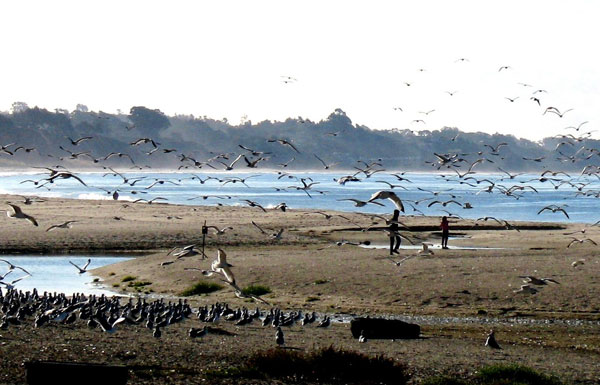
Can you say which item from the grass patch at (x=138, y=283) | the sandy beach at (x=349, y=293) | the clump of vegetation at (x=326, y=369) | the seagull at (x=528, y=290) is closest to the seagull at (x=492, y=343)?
the sandy beach at (x=349, y=293)

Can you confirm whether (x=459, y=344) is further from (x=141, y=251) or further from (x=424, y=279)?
(x=141, y=251)

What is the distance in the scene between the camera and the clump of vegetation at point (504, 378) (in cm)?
1667

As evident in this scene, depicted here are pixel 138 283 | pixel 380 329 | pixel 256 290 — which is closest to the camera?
pixel 380 329

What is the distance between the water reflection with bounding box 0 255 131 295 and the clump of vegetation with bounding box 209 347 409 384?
1633 cm

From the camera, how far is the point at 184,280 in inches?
1355

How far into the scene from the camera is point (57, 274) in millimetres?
37875

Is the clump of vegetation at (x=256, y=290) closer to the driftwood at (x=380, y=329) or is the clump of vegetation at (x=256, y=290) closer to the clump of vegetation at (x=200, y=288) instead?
the clump of vegetation at (x=200, y=288)

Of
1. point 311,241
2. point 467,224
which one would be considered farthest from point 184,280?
point 467,224

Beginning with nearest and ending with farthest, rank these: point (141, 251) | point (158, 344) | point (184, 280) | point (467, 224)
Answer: point (158, 344), point (184, 280), point (141, 251), point (467, 224)

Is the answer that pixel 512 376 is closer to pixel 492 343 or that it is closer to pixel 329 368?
pixel 329 368

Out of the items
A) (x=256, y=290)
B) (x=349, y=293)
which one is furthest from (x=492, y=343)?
(x=256, y=290)

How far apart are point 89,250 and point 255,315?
24771 millimetres

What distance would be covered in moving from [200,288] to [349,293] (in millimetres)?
4970

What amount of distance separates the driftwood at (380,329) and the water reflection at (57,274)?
522 inches
